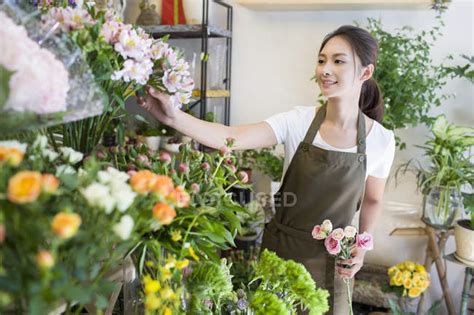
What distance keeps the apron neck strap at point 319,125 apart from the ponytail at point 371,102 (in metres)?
0.17

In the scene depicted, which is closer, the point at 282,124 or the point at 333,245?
the point at 333,245

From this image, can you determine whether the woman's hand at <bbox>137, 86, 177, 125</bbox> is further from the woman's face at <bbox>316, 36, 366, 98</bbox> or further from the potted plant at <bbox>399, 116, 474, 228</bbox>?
the potted plant at <bbox>399, 116, 474, 228</bbox>

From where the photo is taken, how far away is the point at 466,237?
192cm

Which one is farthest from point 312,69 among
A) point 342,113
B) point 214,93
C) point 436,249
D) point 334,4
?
point 436,249

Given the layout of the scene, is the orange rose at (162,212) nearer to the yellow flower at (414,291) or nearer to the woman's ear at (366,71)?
the woman's ear at (366,71)

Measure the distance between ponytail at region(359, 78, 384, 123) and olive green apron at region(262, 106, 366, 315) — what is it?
177 millimetres

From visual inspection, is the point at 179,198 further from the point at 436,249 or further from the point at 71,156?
the point at 436,249

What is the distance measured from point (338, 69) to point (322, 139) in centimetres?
25

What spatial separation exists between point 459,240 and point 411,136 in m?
0.59

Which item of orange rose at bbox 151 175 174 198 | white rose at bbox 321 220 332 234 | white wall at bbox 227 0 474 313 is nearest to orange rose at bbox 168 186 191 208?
orange rose at bbox 151 175 174 198

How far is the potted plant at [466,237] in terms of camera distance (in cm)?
191

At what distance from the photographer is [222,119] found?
262cm

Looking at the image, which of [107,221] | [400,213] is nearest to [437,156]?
[400,213]

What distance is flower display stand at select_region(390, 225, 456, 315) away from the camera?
2.10m
